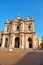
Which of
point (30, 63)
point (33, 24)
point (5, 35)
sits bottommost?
point (30, 63)

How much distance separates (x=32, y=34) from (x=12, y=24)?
837cm

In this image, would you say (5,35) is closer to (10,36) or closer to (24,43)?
(10,36)

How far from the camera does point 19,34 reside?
4641 cm

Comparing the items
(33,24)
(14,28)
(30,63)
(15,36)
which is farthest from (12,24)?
(30,63)

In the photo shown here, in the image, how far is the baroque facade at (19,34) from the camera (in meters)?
45.1

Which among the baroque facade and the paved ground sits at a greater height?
the baroque facade

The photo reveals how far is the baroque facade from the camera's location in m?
45.1

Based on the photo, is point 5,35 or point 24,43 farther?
point 5,35

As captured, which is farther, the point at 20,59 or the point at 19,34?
the point at 19,34

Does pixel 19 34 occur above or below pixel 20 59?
above

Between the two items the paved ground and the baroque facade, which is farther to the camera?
the baroque facade

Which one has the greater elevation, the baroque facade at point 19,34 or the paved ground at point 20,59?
the baroque facade at point 19,34

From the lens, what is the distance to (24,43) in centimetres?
4466

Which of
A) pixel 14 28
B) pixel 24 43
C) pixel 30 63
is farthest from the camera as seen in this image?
pixel 14 28
